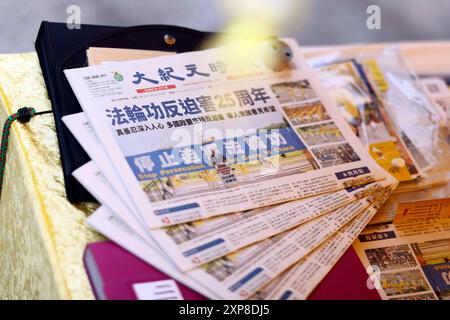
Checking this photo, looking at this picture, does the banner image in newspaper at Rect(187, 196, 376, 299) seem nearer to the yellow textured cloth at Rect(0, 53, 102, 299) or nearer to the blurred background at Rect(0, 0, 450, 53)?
the yellow textured cloth at Rect(0, 53, 102, 299)

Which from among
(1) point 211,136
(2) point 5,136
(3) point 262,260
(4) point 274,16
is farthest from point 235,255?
(4) point 274,16

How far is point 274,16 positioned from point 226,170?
4.22 feet

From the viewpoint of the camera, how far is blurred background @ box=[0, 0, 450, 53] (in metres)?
1.67

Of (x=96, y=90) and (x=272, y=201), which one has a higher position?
(x=96, y=90)

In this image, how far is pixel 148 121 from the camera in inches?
28.8

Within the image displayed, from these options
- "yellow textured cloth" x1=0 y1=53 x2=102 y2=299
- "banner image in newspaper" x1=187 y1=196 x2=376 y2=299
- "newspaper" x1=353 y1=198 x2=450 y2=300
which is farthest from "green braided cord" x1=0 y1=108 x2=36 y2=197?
"newspaper" x1=353 y1=198 x2=450 y2=300

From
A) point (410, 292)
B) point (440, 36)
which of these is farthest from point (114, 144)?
point (440, 36)

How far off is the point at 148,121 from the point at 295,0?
4.65 feet

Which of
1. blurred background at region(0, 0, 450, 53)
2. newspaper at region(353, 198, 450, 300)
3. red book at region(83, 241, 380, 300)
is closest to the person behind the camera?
red book at region(83, 241, 380, 300)

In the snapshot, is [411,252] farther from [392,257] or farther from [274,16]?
[274,16]

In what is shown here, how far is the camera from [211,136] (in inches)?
29.4
